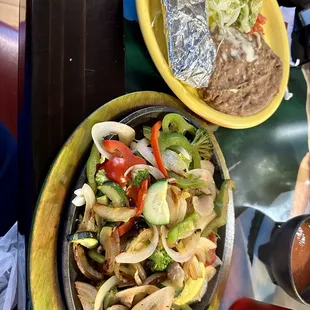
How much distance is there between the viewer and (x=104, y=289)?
4.32 ft

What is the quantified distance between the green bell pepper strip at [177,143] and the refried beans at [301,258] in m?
0.54

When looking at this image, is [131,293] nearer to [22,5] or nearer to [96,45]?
[96,45]

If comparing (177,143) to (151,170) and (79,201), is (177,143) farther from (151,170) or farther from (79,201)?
(79,201)

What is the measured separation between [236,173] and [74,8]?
91cm

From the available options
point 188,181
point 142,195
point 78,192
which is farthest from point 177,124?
point 78,192

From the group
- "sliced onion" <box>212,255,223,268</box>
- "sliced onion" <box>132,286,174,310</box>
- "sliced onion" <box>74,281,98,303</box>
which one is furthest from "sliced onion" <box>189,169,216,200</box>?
"sliced onion" <box>74,281,98,303</box>

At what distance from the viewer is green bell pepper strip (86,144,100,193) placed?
4.37ft

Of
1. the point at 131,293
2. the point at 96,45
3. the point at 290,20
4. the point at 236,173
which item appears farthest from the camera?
the point at 290,20

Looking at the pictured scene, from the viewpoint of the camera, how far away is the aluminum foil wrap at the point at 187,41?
1551 mm

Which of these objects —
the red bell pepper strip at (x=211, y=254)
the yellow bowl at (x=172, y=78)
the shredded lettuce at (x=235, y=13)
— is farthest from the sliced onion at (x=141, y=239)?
the shredded lettuce at (x=235, y=13)

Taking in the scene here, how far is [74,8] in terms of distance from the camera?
1.60m

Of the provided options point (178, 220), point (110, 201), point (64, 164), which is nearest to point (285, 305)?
point (178, 220)

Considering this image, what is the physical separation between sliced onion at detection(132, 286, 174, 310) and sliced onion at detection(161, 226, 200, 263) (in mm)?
96

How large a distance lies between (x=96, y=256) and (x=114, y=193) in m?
0.19
